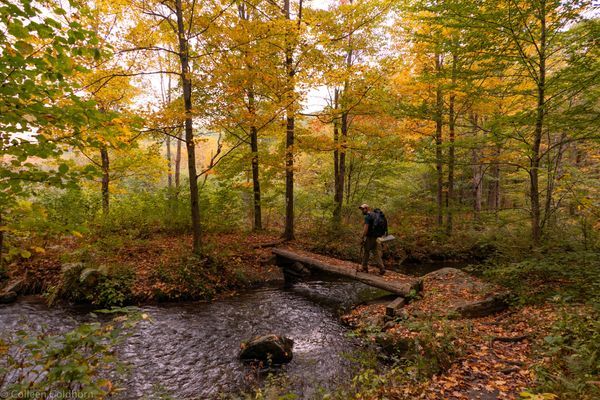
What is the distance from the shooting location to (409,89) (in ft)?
47.9

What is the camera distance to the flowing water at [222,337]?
17.8ft

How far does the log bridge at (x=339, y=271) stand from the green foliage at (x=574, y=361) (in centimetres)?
334

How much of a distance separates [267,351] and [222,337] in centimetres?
156

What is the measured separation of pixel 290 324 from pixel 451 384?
4.33 metres

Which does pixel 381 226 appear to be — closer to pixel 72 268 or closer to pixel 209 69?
pixel 209 69

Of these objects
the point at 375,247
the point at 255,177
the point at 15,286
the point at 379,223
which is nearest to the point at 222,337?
the point at 375,247

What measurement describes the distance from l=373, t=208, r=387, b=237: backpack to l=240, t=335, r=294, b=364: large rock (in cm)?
453

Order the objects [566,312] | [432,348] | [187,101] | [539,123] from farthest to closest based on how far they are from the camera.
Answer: [187,101] → [539,123] → [566,312] → [432,348]

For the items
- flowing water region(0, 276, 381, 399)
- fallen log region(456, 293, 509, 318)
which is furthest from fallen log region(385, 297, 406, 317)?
fallen log region(456, 293, 509, 318)

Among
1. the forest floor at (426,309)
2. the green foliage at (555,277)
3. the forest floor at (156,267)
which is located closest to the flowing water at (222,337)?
the forest floor at (156,267)

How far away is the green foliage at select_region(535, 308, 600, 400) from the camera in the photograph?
345cm

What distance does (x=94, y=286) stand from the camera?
8.84 metres

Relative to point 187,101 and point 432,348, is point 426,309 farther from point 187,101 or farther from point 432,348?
point 187,101

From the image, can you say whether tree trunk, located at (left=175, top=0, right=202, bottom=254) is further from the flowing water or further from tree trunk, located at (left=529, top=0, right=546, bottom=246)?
tree trunk, located at (left=529, top=0, right=546, bottom=246)
